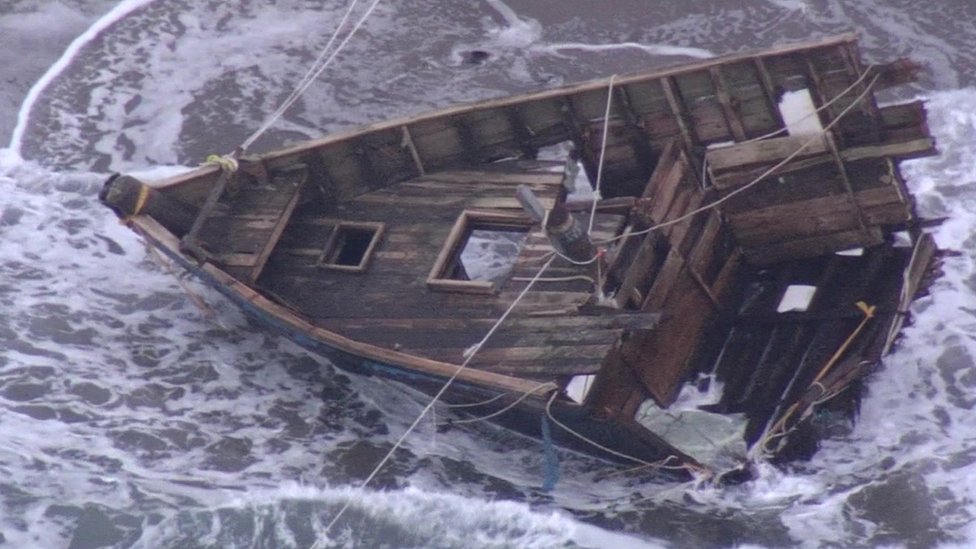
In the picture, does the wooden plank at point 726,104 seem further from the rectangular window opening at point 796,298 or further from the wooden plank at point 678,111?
the rectangular window opening at point 796,298

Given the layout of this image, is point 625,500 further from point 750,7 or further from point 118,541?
point 750,7

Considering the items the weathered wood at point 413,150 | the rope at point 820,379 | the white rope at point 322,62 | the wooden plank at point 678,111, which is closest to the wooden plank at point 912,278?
the rope at point 820,379

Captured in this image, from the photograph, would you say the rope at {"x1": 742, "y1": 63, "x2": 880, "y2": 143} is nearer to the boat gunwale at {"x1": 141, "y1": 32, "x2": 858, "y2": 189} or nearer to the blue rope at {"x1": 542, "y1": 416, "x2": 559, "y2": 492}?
the boat gunwale at {"x1": 141, "y1": 32, "x2": 858, "y2": 189}

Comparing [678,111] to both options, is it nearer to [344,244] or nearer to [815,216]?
[815,216]

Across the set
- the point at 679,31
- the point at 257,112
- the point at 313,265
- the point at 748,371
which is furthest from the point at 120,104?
the point at 748,371

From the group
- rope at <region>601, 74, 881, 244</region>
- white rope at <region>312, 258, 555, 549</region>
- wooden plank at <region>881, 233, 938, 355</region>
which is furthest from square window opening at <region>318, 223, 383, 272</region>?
wooden plank at <region>881, 233, 938, 355</region>

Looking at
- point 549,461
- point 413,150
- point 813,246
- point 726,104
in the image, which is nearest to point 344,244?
point 413,150
